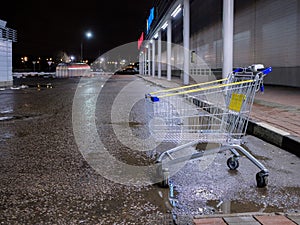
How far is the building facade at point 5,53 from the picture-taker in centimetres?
3175

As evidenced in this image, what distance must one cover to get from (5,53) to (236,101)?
3217 centimetres

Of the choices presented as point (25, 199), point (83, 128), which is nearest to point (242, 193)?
point (25, 199)

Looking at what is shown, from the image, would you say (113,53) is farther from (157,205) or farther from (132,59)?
(157,205)

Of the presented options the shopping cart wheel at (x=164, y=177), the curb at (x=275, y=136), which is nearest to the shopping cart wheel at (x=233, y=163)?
the shopping cart wheel at (x=164, y=177)

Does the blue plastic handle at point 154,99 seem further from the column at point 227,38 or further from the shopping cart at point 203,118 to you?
the column at point 227,38

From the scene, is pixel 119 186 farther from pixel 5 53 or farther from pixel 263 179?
pixel 5 53

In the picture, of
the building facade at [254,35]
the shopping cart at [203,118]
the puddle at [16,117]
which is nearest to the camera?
the shopping cart at [203,118]

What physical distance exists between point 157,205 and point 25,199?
140 cm

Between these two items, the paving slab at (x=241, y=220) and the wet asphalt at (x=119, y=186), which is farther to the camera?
the wet asphalt at (x=119, y=186)

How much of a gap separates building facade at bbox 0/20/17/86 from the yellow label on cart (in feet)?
97.9

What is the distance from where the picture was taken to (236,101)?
4.50 m

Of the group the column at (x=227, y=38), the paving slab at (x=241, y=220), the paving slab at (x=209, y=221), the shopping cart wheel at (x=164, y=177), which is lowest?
the paving slab at (x=209, y=221)

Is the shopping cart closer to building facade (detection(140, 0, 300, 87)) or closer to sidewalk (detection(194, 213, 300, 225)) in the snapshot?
sidewalk (detection(194, 213, 300, 225))

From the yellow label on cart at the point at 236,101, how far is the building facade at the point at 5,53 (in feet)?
97.9
